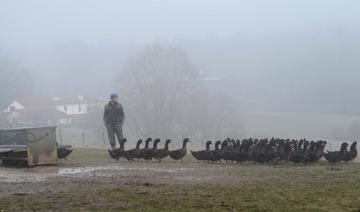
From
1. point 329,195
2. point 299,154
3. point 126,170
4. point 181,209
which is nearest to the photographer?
point 181,209

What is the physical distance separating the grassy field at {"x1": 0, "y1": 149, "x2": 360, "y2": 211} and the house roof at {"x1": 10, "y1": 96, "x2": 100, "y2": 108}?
7802 centimetres

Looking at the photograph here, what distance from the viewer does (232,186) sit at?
43.6 feet

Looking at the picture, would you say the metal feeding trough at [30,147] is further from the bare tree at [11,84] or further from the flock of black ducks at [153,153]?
the bare tree at [11,84]

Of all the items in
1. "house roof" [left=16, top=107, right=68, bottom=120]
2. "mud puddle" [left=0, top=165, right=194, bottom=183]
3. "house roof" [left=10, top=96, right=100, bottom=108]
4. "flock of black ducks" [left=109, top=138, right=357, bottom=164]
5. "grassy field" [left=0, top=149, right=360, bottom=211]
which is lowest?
"grassy field" [left=0, top=149, right=360, bottom=211]

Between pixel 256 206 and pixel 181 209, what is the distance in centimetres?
138

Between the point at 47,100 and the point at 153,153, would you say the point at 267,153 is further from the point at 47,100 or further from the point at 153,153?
the point at 47,100

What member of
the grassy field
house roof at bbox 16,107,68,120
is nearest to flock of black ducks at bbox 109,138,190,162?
the grassy field

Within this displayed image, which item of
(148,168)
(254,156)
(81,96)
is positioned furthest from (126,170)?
(81,96)

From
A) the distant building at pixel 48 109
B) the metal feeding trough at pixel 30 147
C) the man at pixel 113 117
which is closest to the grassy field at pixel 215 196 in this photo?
the metal feeding trough at pixel 30 147

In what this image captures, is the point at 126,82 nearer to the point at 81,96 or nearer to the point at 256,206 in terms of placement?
the point at 81,96

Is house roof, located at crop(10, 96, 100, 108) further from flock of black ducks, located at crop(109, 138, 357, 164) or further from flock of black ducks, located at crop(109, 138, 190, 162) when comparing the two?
flock of black ducks, located at crop(109, 138, 357, 164)

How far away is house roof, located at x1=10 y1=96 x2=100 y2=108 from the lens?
93438mm

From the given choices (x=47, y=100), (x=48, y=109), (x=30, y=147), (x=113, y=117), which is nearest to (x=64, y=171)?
(x=30, y=147)

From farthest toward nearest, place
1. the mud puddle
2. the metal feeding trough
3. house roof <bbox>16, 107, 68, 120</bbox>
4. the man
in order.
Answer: house roof <bbox>16, 107, 68, 120</bbox>, the man, the metal feeding trough, the mud puddle
